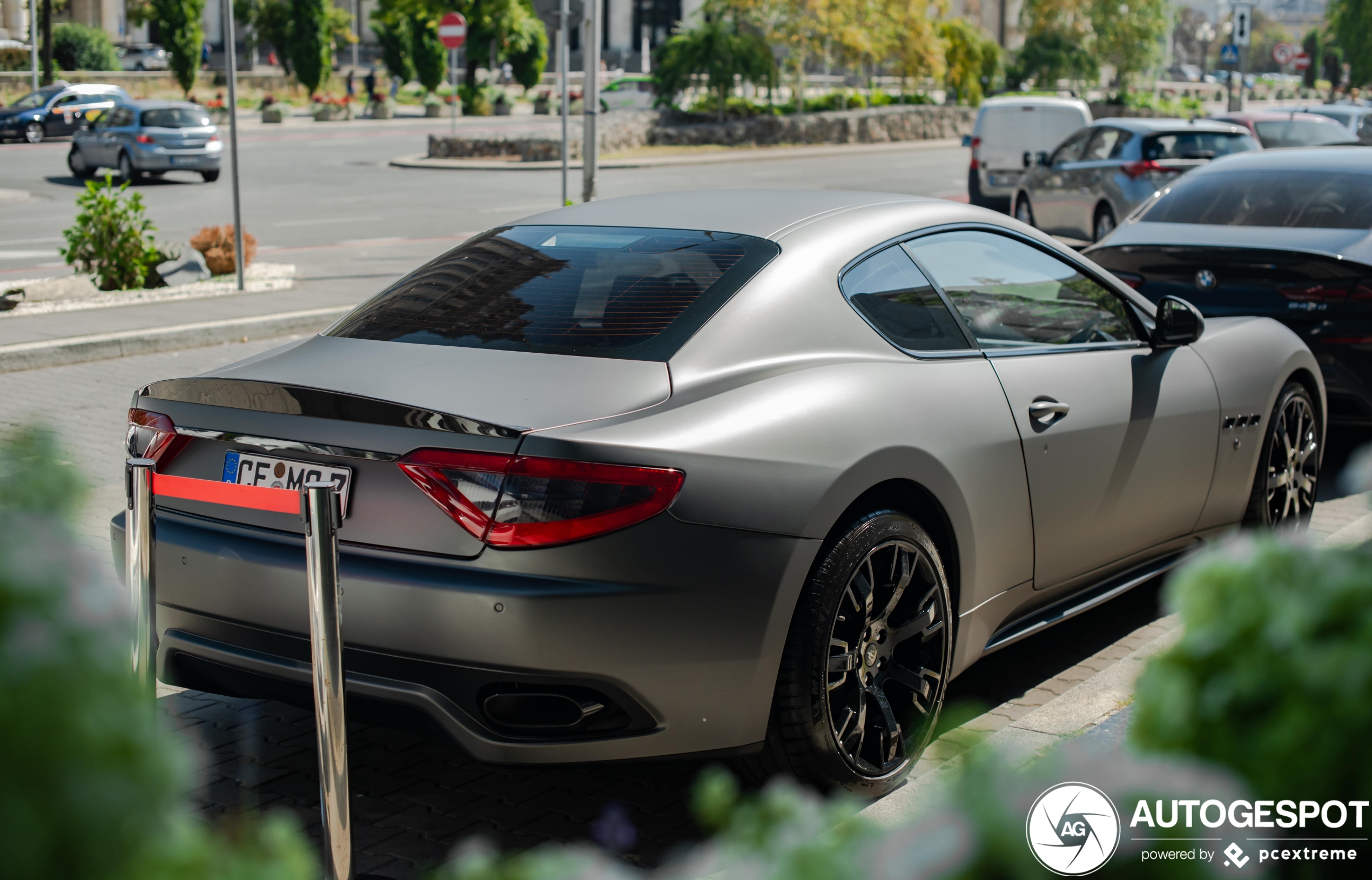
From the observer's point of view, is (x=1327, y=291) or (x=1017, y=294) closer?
(x=1017, y=294)

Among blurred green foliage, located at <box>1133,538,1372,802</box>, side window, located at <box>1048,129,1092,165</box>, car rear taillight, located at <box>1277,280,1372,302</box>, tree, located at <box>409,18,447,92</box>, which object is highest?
tree, located at <box>409,18,447,92</box>

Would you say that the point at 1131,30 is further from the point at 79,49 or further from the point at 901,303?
the point at 901,303

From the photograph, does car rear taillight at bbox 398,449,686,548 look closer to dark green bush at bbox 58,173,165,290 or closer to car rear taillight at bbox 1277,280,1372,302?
car rear taillight at bbox 1277,280,1372,302

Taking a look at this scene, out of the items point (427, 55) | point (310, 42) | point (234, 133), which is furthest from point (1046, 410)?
point (310, 42)

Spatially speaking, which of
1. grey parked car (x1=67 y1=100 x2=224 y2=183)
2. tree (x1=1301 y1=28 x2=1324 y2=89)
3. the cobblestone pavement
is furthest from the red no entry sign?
tree (x1=1301 y1=28 x2=1324 y2=89)

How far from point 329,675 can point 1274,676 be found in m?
2.17

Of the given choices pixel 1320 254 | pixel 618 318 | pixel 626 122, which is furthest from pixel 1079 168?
pixel 626 122

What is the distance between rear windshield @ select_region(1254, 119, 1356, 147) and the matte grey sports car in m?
18.8

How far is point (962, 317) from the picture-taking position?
13.9 ft

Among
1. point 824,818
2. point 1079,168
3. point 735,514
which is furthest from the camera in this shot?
point 1079,168

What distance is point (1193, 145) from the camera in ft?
56.0

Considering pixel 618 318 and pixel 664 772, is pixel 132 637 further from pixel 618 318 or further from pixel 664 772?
pixel 664 772

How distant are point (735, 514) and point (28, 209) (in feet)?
71.8

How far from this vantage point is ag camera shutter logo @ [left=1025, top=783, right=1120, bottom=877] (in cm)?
84
